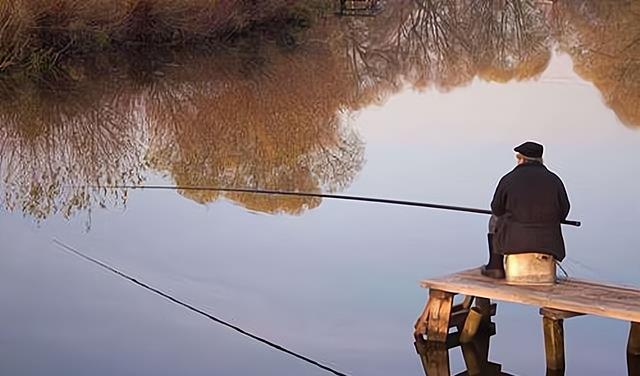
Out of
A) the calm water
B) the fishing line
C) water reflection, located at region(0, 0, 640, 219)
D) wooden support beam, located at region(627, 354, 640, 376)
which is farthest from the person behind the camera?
water reflection, located at region(0, 0, 640, 219)

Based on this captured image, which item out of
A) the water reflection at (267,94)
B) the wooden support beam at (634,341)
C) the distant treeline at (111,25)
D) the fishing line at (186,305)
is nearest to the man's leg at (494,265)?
the wooden support beam at (634,341)

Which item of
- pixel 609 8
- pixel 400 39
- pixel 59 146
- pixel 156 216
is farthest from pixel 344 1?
pixel 156 216

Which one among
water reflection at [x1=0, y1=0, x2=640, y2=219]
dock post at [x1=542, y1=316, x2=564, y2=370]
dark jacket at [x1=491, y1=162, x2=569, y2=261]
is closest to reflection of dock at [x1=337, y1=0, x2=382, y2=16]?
water reflection at [x1=0, y1=0, x2=640, y2=219]

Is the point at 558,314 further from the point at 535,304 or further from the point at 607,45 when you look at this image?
the point at 607,45

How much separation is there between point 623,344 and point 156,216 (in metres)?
4.57

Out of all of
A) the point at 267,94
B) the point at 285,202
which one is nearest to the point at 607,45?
the point at 267,94

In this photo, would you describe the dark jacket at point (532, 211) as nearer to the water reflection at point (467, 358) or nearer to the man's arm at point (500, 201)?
the man's arm at point (500, 201)

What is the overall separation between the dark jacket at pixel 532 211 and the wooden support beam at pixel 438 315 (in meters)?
0.36

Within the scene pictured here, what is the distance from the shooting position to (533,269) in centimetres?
579

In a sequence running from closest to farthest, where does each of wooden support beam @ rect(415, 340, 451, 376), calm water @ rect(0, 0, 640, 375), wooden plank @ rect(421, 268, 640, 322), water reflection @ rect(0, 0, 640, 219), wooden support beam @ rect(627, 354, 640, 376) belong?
1. wooden plank @ rect(421, 268, 640, 322)
2. wooden support beam @ rect(627, 354, 640, 376)
3. wooden support beam @ rect(415, 340, 451, 376)
4. calm water @ rect(0, 0, 640, 375)
5. water reflection @ rect(0, 0, 640, 219)

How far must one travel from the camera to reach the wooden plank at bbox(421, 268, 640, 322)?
5.31m

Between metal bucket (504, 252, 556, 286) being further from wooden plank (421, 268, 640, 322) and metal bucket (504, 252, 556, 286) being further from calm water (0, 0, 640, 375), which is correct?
calm water (0, 0, 640, 375)

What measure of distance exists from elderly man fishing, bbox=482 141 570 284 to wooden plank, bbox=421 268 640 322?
100 millimetres

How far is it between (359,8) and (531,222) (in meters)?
27.3
